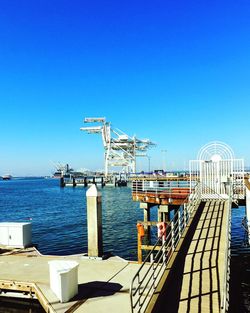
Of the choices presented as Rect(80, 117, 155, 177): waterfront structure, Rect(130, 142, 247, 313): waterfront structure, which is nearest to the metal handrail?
Rect(130, 142, 247, 313): waterfront structure

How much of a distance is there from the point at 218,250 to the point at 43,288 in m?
5.11

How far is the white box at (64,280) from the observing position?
8.48 m

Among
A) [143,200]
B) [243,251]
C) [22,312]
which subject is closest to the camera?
[22,312]

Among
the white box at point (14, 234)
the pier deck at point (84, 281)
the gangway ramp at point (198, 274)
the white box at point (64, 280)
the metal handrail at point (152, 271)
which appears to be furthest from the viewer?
the white box at point (14, 234)

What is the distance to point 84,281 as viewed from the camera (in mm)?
9898

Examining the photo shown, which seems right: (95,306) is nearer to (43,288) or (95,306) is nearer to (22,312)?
(43,288)

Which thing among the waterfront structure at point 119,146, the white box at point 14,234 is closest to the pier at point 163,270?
the white box at point 14,234

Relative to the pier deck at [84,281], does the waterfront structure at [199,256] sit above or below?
above

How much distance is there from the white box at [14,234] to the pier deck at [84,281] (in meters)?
1.28

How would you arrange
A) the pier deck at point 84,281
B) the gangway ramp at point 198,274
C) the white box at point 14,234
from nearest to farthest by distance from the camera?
the gangway ramp at point 198,274 → the pier deck at point 84,281 → the white box at point 14,234

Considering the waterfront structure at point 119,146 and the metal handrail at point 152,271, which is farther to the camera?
the waterfront structure at point 119,146

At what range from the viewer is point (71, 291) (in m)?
8.64

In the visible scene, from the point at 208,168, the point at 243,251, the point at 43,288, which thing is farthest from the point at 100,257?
the point at 243,251

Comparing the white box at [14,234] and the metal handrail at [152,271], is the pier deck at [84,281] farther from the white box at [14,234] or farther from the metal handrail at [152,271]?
the white box at [14,234]
